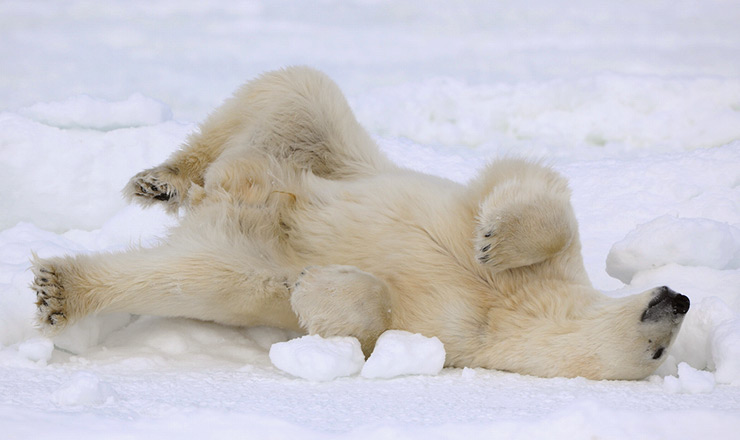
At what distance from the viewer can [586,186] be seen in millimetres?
5383

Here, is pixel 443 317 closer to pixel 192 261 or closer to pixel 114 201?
pixel 192 261

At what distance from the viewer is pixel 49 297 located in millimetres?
2652

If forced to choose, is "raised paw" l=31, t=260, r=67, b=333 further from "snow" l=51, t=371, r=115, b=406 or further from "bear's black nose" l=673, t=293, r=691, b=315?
"bear's black nose" l=673, t=293, r=691, b=315

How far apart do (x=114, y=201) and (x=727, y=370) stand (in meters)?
4.38

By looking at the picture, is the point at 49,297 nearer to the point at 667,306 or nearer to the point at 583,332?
the point at 583,332

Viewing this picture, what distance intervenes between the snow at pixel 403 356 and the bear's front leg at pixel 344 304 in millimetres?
59

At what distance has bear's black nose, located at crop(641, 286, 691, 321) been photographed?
2445 millimetres

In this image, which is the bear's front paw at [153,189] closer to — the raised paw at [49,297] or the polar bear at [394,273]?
the polar bear at [394,273]

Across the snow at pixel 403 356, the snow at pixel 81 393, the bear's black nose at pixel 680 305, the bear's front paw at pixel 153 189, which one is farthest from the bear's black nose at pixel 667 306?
the bear's front paw at pixel 153 189

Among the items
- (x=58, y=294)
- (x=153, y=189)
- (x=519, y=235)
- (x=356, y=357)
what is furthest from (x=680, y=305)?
(x=153, y=189)

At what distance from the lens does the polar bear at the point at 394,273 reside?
8.31 feet

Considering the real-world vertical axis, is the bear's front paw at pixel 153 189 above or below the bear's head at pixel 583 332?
above

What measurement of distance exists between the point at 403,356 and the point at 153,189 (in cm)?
150

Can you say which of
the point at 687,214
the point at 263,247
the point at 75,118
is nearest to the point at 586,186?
the point at 687,214
